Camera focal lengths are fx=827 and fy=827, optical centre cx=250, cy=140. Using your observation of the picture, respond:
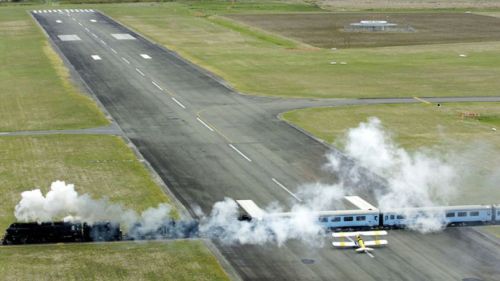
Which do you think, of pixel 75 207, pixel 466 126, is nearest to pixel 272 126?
pixel 466 126

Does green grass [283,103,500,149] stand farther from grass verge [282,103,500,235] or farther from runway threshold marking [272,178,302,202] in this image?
runway threshold marking [272,178,302,202]

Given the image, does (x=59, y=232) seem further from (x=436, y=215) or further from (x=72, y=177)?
(x=436, y=215)

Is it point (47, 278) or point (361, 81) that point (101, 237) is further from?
point (361, 81)

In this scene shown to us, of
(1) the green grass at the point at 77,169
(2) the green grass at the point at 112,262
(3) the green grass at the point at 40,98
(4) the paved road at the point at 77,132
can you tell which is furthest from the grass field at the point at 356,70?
(2) the green grass at the point at 112,262

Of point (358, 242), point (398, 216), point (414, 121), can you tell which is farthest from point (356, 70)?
point (358, 242)

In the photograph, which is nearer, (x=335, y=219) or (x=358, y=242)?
(x=358, y=242)
